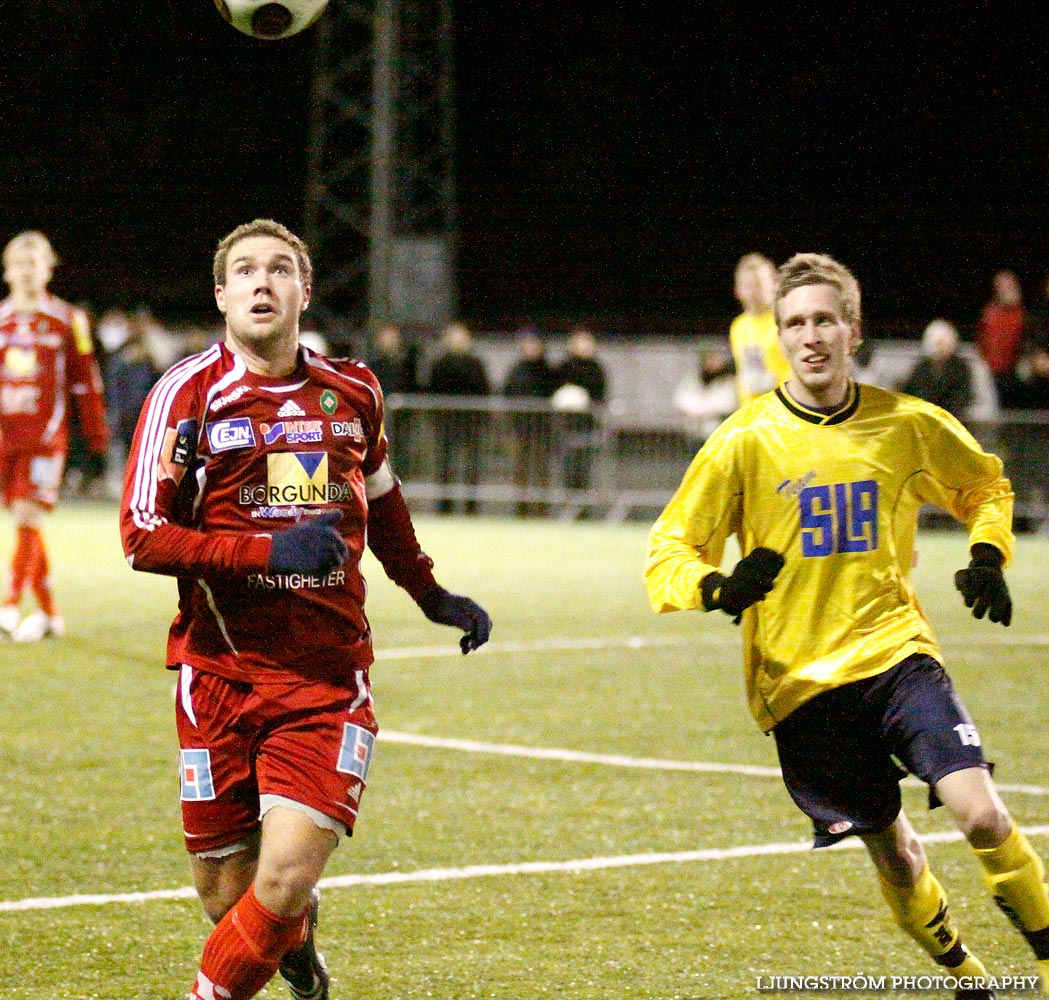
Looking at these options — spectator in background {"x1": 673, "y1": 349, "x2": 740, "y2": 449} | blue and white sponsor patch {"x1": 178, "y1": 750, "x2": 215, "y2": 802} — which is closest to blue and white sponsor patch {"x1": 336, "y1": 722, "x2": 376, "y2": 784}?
blue and white sponsor patch {"x1": 178, "y1": 750, "x2": 215, "y2": 802}

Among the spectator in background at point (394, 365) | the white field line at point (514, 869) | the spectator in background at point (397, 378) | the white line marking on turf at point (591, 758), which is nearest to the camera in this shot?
the white field line at point (514, 869)

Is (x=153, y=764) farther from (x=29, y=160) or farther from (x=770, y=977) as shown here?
(x=29, y=160)

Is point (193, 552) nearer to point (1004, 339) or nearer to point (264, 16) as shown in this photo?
point (264, 16)

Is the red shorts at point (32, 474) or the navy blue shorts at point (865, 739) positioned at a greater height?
the navy blue shorts at point (865, 739)

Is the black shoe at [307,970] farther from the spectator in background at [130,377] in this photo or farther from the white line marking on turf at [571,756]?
the spectator in background at [130,377]

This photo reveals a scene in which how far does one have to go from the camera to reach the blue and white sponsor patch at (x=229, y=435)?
13.7 ft

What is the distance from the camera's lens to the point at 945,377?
18.9m

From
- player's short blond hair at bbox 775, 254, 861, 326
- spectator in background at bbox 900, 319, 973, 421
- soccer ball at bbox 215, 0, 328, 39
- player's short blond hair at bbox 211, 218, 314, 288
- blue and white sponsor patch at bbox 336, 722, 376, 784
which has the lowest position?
spectator in background at bbox 900, 319, 973, 421

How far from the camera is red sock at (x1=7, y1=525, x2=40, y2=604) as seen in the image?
1106 centimetres

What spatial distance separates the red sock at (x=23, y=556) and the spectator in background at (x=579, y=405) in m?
10.2

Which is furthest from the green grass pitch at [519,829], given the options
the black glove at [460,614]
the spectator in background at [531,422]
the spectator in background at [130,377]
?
the spectator in background at [130,377]

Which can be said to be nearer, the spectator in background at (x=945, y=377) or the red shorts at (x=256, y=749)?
the red shorts at (x=256, y=749)

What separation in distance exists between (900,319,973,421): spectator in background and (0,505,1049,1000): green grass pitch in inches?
269

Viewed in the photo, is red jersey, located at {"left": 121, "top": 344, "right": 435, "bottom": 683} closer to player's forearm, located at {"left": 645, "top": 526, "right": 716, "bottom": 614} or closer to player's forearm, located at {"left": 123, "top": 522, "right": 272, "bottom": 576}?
player's forearm, located at {"left": 123, "top": 522, "right": 272, "bottom": 576}
